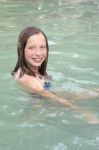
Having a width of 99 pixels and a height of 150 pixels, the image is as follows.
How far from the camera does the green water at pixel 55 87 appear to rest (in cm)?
404

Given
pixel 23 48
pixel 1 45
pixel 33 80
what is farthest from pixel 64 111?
pixel 1 45

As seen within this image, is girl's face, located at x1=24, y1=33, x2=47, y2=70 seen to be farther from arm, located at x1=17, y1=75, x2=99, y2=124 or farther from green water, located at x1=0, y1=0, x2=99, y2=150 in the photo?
green water, located at x1=0, y1=0, x2=99, y2=150

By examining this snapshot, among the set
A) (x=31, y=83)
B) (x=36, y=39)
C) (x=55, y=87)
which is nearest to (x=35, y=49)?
(x=36, y=39)

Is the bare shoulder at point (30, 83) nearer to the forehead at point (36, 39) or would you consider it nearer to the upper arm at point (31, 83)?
the upper arm at point (31, 83)

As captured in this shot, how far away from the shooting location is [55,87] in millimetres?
5488

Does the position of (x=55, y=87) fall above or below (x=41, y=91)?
below

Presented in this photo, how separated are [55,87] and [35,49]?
0.79 m

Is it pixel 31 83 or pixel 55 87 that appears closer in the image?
pixel 31 83

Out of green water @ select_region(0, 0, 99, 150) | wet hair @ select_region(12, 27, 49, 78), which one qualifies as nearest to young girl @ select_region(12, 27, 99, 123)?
wet hair @ select_region(12, 27, 49, 78)

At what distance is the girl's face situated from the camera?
483cm

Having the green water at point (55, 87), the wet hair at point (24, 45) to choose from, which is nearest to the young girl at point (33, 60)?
the wet hair at point (24, 45)

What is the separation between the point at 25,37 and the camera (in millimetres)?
4836

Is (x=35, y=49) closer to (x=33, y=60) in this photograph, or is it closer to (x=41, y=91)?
(x=33, y=60)

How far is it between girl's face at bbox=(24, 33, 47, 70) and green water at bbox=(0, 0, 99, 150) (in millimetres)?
410
